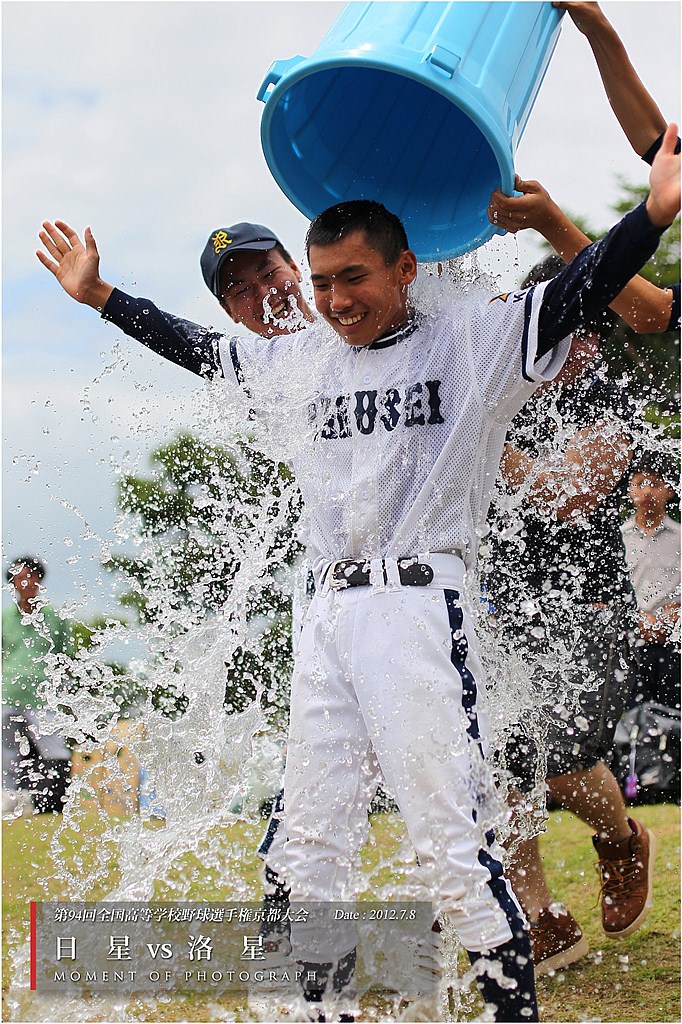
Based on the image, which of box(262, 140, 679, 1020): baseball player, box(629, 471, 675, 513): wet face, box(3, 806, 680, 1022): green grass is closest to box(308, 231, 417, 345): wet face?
box(262, 140, 679, 1020): baseball player

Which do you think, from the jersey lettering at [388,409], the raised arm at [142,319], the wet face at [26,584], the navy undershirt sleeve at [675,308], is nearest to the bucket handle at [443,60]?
the jersey lettering at [388,409]

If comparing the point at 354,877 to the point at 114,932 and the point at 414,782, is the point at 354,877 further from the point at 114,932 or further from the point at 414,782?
the point at 114,932

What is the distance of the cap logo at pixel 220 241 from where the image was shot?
12.3 ft

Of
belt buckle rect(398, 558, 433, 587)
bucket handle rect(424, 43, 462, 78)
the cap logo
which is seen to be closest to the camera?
bucket handle rect(424, 43, 462, 78)

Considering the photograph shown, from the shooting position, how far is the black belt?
2.46m

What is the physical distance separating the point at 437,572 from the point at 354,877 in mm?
823

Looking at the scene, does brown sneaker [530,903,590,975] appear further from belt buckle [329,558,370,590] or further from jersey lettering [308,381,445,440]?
jersey lettering [308,381,445,440]

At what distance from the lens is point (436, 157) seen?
2.99 metres

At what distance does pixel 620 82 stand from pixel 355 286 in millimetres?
905

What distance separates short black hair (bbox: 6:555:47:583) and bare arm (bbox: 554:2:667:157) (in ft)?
9.08

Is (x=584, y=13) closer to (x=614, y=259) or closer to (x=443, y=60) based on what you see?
(x=443, y=60)

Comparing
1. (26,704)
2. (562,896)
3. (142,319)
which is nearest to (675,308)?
(142,319)

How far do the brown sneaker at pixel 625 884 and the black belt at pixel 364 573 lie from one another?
1.69 metres

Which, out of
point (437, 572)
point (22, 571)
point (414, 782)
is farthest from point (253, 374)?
point (22, 571)
